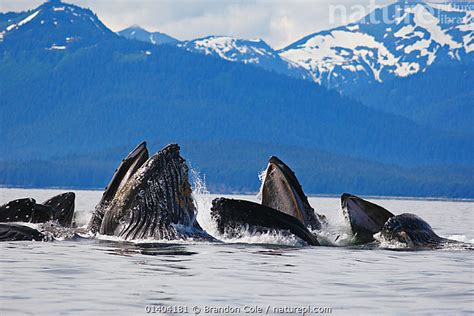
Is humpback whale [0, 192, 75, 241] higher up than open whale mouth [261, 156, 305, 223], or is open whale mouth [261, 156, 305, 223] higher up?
open whale mouth [261, 156, 305, 223]

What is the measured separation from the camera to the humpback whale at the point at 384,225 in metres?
17.4

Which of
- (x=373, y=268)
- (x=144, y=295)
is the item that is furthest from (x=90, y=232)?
(x=144, y=295)

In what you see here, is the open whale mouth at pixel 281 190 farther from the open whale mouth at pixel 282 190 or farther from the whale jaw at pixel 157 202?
the whale jaw at pixel 157 202

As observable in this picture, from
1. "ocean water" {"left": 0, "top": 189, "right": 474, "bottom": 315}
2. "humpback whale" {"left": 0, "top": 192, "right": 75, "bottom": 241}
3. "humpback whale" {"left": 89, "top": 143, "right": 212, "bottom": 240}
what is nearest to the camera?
"ocean water" {"left": 0, "top": 189, "right": 474, "bottom": 315}

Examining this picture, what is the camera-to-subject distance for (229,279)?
12.4 meters

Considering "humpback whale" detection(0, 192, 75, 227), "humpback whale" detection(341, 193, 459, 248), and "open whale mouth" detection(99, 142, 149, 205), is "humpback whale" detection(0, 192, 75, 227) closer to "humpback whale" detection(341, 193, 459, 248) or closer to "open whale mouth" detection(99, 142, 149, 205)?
"open whale mouth" detection(99, 142, 149, 205)

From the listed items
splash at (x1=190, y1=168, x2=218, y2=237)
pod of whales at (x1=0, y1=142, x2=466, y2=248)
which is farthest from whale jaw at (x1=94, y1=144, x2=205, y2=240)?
splash at (x1=190, y1=168, x2=218, y2=237)

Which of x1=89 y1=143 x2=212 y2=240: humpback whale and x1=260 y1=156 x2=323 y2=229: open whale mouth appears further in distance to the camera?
x1=260 y1=156 x2=323 y2=229: open whale mouth

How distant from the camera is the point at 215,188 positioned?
18962 centimetres

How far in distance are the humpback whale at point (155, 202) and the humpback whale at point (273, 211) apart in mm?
1029

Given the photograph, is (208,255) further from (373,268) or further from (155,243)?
(373,268)

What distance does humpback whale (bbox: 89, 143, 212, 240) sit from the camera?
574 inches

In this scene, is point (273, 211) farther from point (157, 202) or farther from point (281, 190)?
point (157, 202)

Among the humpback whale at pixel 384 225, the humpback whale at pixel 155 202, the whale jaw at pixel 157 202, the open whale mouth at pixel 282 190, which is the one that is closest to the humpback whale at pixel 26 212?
the humpback whale at pixel 155 202
